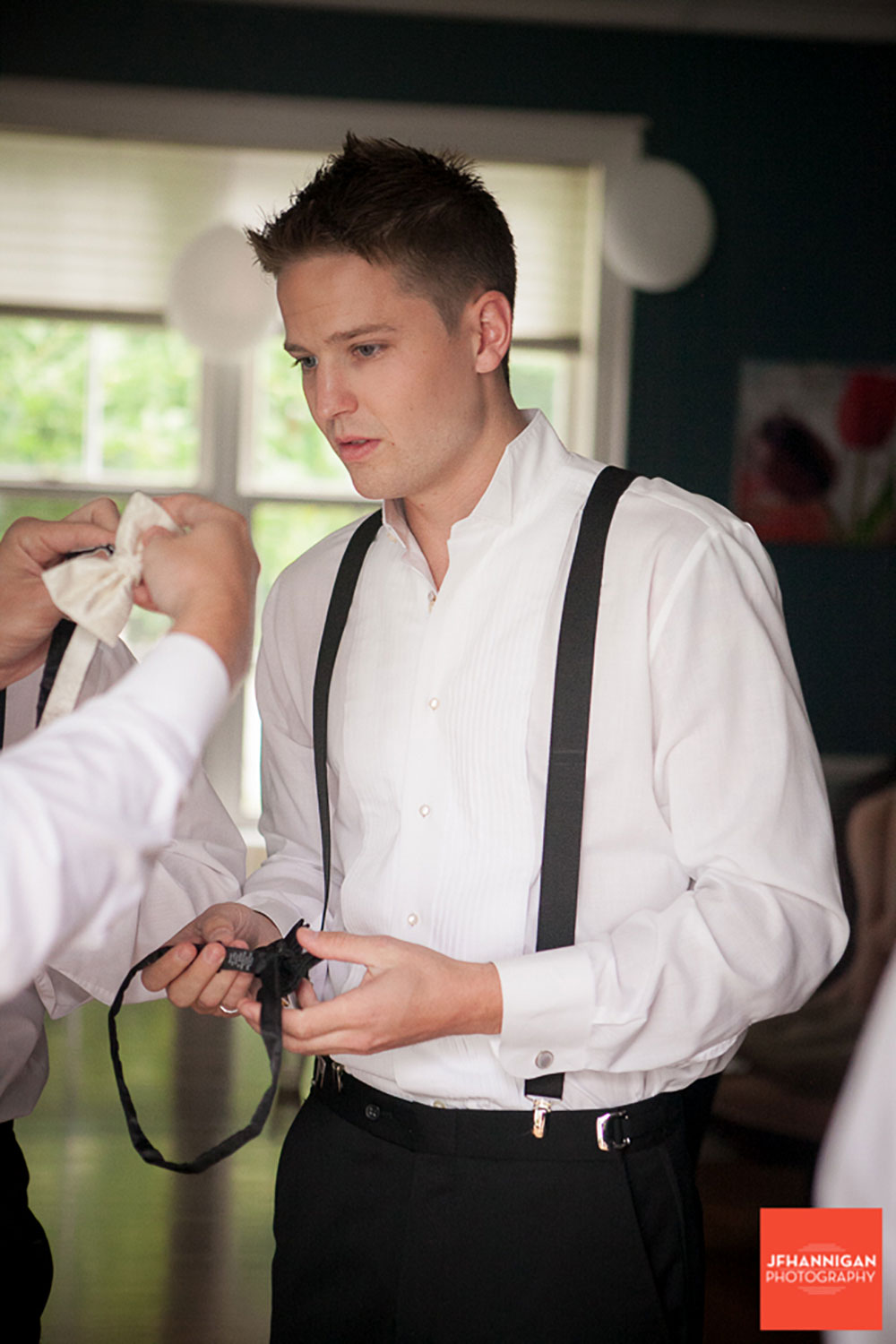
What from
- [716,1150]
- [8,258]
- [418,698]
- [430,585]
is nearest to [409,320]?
[430,585]

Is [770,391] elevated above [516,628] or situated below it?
above

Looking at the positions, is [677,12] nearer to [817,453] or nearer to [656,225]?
[656,225]

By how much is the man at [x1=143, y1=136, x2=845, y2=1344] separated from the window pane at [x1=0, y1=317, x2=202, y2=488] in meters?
3.37

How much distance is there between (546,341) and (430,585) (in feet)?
11.3

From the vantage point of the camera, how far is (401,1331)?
1.29 metres

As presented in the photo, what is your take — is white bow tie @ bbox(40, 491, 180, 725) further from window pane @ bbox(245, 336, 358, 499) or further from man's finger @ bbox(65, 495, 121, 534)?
window pane @ bbox(245, 336, 358, 499)

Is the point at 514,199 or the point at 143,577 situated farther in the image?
the point at 514,199

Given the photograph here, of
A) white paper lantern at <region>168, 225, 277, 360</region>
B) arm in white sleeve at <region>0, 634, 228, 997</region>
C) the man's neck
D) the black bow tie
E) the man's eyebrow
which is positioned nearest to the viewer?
arm in white sleeve at <region>0, 634, 228, 997</region>

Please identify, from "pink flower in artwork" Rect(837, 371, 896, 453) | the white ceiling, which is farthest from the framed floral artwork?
the white ceiling

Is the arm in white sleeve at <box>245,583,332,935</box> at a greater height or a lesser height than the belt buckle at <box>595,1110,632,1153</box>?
greater

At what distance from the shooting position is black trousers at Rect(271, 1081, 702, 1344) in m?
1.26

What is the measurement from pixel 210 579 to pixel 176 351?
4011mm

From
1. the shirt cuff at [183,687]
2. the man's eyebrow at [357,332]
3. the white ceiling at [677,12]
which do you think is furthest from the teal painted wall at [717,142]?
the shirt cuff at [183,687]

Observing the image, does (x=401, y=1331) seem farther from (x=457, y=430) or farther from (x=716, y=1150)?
(x=716, y=1150)
